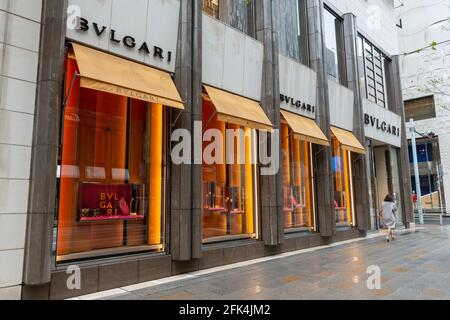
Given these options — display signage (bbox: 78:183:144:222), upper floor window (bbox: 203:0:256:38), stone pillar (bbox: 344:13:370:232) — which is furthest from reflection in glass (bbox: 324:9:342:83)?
display signage (bbox: 78:183:144:222)

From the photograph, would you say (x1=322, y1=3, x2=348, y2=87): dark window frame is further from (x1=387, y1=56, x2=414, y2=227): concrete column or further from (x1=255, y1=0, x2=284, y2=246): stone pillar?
(x1=255, y1=0, x2=284, y2=246): stone pillar

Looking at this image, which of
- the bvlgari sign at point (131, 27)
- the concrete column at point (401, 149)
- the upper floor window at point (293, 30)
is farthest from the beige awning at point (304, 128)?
the concrete column at point (401, 149)

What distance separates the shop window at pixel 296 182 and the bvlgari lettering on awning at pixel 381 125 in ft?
18.0

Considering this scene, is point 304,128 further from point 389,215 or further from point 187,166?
point 389,215

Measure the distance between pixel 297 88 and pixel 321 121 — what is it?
190 centimetres

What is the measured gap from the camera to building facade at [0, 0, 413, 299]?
6.22 m

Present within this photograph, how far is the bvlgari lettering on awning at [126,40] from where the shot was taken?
6.74 m

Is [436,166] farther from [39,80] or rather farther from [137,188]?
Answer: [39,80]

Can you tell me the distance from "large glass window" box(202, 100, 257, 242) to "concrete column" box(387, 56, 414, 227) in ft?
42.6

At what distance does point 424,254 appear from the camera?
1051cm

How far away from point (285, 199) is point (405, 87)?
98.3 ft

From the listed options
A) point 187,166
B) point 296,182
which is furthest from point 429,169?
point 187,166

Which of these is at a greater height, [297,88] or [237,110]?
[297,88]

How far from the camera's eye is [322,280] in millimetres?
7316
